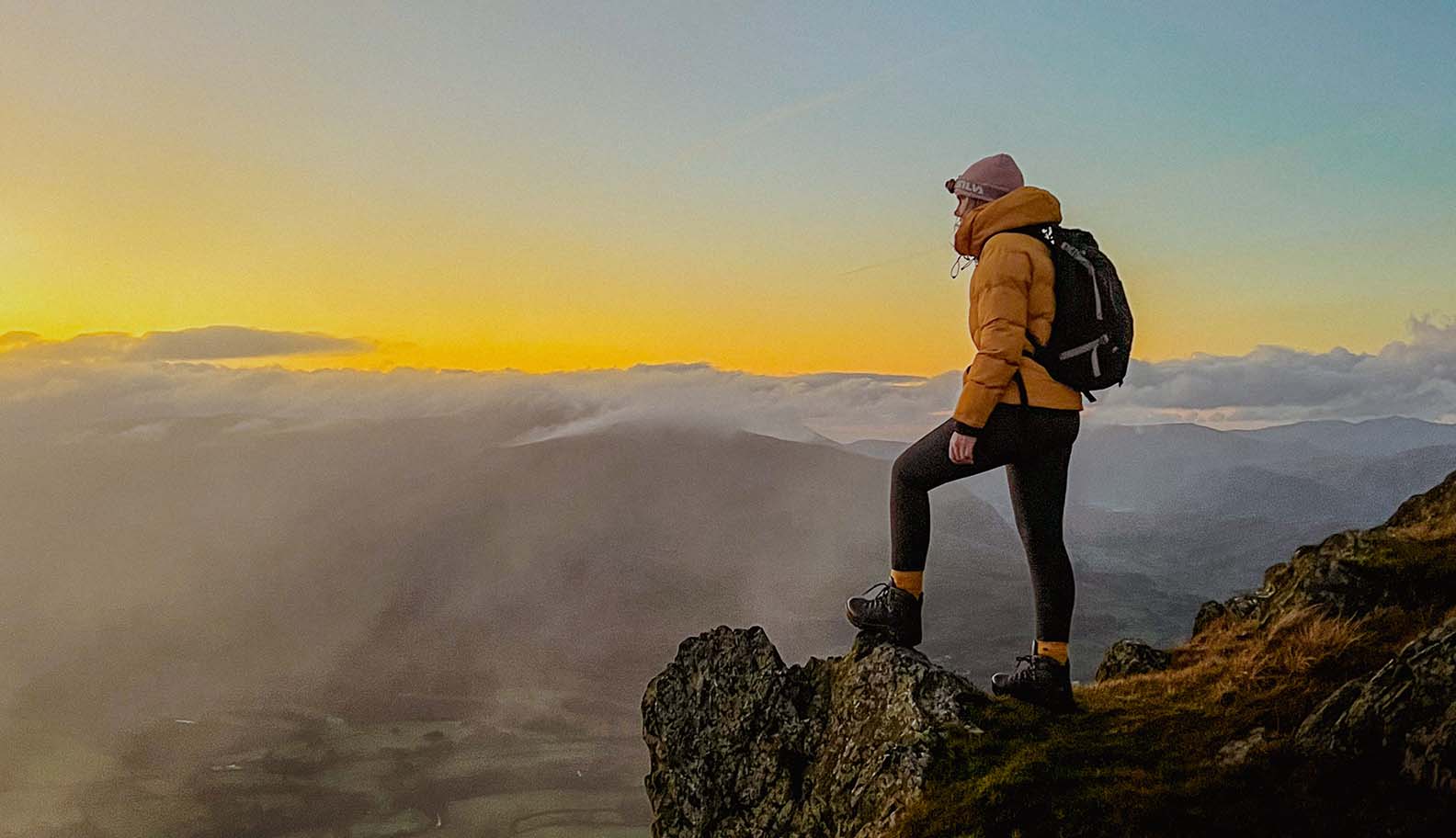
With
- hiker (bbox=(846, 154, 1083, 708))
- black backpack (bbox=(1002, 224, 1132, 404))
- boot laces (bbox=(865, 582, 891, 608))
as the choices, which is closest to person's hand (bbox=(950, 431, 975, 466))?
hiker (bbox=(846, 154, 1083, 708))

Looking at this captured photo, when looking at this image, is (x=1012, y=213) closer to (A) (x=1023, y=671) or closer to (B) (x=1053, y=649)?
(B) (x=1053, y=649)

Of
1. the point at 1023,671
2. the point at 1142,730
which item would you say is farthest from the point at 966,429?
the point at 1142,730

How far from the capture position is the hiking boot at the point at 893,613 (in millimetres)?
12523

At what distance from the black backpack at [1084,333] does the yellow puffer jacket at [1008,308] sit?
11 cm

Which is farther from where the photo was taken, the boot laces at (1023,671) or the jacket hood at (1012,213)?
the boot laces at (1023,671)

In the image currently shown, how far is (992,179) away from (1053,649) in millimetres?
5367

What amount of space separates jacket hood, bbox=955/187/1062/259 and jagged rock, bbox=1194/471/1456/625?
620cm

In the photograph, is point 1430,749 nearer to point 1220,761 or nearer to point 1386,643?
point 1220,761

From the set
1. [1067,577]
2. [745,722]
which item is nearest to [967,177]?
[1067,577]

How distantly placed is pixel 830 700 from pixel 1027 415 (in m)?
4.92

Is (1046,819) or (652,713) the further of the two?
(652,713)

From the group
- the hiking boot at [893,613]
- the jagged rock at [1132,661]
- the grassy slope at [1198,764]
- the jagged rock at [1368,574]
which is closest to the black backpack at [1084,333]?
the hiking boot at [893,613]

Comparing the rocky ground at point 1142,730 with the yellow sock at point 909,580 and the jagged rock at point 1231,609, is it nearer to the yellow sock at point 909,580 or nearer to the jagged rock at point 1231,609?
the jagged rock at point 1231,609

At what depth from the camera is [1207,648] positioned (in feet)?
46.7
